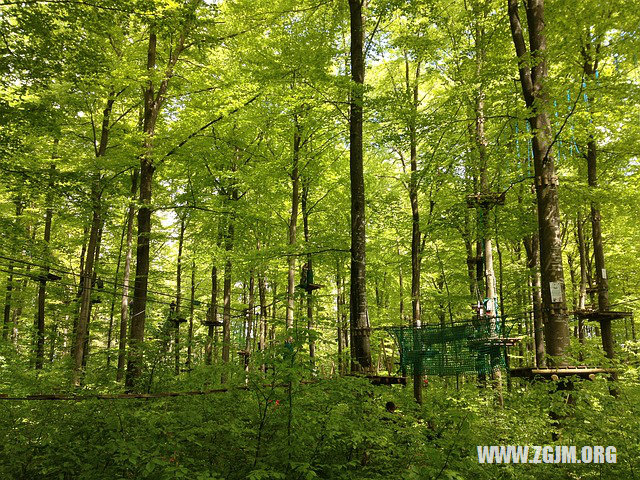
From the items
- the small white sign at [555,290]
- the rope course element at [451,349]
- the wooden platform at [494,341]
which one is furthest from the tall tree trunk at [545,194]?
the rope course element at [451,349]

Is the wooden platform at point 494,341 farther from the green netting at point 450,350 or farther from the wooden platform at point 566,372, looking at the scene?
the wooden platform at point 566,372

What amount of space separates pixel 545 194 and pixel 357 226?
299 cm

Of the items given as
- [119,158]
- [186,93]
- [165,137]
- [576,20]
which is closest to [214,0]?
[186,93]

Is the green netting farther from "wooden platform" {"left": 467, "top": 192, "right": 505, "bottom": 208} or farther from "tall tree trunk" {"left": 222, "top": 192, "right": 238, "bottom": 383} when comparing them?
"tall tree trunk" {"left": 222, "top": 192, "right": 238, "bottom": 383}

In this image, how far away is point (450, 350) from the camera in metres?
6.23

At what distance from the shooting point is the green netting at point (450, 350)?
6145 mm

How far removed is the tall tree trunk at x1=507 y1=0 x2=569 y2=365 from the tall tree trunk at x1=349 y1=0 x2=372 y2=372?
2.62 metres

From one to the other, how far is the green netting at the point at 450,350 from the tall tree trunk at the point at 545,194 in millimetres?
908

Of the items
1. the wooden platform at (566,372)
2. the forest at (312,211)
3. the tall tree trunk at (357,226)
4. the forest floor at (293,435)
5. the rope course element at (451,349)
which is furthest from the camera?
the tall tree trunk at (357,226)

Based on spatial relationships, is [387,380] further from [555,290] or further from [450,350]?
[555,290]

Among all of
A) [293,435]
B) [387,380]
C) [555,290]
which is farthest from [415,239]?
[293,435]

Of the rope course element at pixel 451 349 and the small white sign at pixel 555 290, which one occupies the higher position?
the small white sign at pixel 555 290

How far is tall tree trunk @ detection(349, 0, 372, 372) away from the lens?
20.5 feet

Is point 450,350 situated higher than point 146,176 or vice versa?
point 146,176
